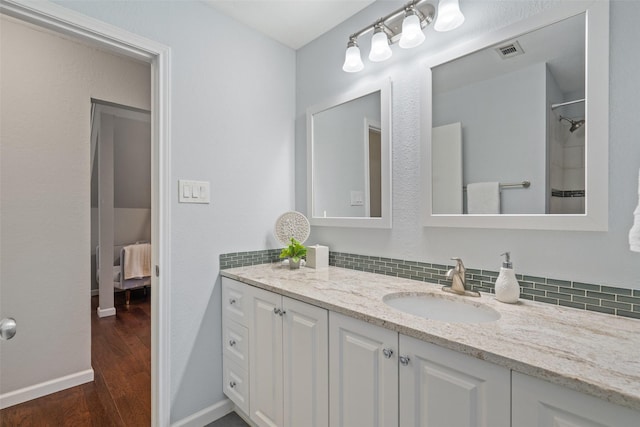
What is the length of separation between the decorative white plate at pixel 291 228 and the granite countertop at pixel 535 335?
0.60 meters

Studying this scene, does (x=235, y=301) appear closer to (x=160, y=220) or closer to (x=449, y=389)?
(x=160, y=220)

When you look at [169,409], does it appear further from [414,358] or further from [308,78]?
[308,78]

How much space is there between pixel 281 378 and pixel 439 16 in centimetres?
168

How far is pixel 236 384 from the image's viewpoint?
1.59 meters

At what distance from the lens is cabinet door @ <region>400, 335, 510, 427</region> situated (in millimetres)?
724

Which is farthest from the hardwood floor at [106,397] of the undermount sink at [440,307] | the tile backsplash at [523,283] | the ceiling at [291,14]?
the ceiling at [291,14]

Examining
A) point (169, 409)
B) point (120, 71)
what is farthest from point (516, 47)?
point (120, 71)

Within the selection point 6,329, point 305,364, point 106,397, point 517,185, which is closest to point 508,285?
point 517,185

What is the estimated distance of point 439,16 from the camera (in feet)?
4.09

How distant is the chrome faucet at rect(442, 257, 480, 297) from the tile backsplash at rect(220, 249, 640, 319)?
60 mm

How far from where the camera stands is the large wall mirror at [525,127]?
1.00 metres

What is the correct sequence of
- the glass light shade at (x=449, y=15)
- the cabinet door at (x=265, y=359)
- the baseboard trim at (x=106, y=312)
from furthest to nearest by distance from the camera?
the baseboard trim at (x=106, y=312)
the cabinet door at (x=265, y=359)
the glass light shade at (x=449, y=15)

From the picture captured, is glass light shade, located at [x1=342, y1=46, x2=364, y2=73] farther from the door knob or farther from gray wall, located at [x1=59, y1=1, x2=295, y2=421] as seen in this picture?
the door knob

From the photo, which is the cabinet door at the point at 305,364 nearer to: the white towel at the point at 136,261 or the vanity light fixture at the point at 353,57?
the vanity light fixture at the point at 353,57
